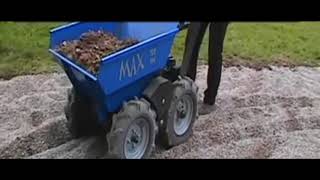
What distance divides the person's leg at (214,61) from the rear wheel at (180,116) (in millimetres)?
428

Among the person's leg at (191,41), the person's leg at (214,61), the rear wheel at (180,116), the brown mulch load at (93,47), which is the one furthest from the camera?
the person's leg at (214,61)

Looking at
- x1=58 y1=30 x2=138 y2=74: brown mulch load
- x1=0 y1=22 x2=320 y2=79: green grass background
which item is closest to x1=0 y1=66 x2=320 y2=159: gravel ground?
x1=0 y1=22 x2=320 y2=79: green grass background

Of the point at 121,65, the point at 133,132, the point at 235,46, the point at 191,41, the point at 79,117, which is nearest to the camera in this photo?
the point at 121,65

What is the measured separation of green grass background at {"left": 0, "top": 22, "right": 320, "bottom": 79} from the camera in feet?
15.7

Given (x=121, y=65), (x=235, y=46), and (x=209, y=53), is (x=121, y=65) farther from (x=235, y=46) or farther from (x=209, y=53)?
(x=235, y=46)

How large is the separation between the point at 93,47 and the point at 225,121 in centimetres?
114

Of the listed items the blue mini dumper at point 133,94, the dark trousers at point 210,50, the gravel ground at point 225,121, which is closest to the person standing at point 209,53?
the dark trousers at point 210,50

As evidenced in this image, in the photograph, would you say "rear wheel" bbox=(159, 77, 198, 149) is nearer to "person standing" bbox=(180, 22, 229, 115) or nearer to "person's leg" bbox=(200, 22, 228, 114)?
"person standing" bbox=(180, 22, 229, 115)

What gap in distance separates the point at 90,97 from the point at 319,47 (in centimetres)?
338

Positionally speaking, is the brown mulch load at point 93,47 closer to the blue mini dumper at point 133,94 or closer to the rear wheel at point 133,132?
the blue mini dumper at point 133,94

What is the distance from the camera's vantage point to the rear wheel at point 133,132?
2.76m

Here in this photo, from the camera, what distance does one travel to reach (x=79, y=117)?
10.4 feet

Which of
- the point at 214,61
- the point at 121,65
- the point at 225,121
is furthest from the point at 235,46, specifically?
the point at 121,65
